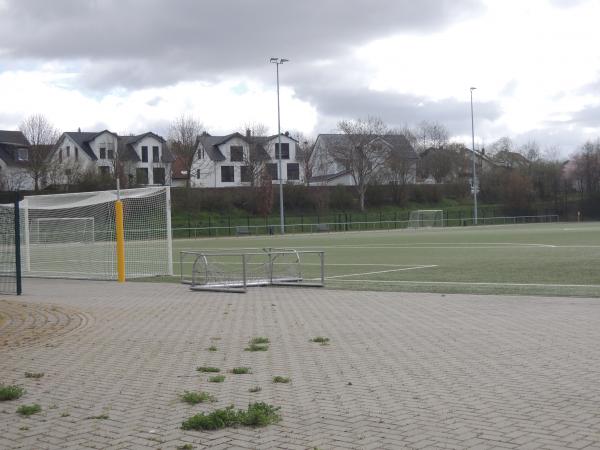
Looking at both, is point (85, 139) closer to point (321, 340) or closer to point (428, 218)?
point (428, 218)

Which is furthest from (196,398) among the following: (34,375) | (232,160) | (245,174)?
(232,160)

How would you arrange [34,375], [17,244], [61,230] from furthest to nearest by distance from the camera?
[61,230] → [17,244] → [34,375]

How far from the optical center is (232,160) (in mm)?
81312

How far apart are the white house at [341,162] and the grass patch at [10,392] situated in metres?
74.6

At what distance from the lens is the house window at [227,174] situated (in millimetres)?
83375

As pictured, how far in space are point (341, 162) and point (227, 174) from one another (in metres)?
13.1

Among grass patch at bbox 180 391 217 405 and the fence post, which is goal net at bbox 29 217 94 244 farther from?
Result: grass patch at bbox 180 391 217 405

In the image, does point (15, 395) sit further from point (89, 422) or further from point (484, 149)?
point (484, 149)

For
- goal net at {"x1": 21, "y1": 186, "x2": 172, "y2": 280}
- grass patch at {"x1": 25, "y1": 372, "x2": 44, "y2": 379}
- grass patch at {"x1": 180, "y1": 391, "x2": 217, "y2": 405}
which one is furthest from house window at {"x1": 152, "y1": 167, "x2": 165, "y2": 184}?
grass patch at {"x1": 180, "y1": 391, "x2": 217, "y2": 405}

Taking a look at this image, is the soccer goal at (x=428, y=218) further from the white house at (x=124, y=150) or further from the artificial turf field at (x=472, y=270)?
the artificial turf field at (x=472, y=270)

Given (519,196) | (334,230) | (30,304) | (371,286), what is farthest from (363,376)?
(519,196)

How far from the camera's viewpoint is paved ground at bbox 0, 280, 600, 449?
538cm

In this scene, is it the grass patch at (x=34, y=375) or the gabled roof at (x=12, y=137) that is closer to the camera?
the grass patch at (x=34, y=375)

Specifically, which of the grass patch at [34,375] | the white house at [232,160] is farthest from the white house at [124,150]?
the grass patch at [34,375]
